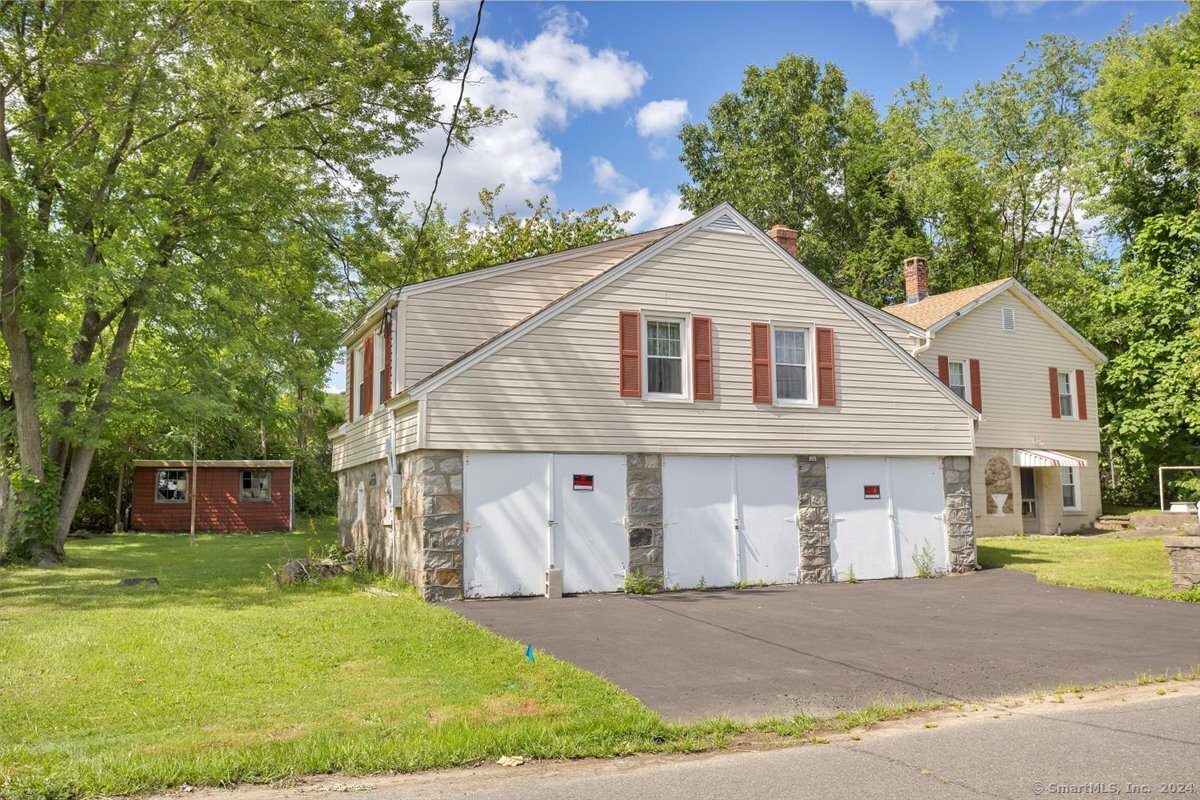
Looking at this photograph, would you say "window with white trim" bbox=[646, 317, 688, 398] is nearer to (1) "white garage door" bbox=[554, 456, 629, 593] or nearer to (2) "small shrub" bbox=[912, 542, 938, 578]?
(1) "white garage door" bbox=[554, 456, 629, 593]

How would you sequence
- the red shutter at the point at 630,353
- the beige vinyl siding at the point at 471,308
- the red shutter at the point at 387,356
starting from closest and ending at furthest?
the red shutter at the point at 630,353 → the beige vinyl siding at the point at 471,308 → the red shutter at the point at 387,356

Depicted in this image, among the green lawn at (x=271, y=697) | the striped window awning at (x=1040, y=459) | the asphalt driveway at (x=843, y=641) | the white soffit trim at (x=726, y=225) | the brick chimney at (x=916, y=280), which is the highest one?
the brick chimney at (x=916, y=280)

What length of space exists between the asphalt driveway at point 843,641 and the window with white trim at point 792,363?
3646 millimetres

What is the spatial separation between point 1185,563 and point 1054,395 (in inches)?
559

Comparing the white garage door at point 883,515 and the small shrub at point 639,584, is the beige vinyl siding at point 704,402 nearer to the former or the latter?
the white garage door at point 883,515

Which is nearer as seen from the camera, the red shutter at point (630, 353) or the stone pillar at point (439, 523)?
the stone pillar at point (439, 523)

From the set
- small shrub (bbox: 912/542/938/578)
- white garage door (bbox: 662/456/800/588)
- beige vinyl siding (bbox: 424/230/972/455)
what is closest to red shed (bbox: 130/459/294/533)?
beige vinyl siding (bbox: 424/230/972/455)

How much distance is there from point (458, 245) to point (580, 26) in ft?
82.5

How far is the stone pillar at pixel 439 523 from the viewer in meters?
13.1

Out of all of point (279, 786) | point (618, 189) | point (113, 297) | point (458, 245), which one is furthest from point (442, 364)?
point (458, 245)

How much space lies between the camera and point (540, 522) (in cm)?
1399

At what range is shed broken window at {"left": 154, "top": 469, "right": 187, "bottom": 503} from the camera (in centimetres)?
3303

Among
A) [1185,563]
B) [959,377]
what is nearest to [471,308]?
[1185,563]

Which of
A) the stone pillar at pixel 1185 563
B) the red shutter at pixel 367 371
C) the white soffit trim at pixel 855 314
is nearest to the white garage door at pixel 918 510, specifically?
the white soffit trim at pixel 855 314
